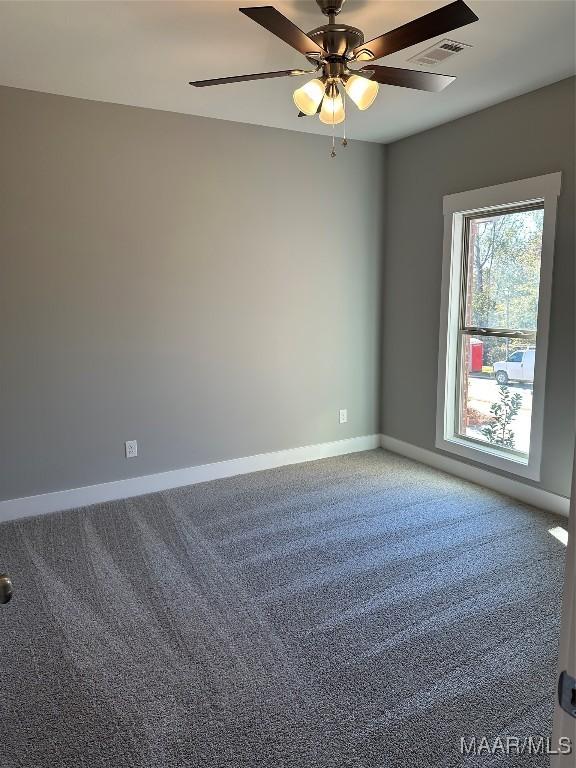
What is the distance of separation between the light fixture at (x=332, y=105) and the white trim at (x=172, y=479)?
2.68 meters

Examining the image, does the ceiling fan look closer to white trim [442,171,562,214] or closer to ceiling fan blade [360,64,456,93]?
ceiling fan blade [360,64,456,93]

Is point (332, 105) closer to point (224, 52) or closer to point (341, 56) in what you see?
point (341, 56)

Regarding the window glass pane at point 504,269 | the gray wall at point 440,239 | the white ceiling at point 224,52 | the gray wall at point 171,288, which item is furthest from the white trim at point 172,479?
the white ceiling at point 224,52

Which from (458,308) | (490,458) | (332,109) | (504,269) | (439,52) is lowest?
(490,458)

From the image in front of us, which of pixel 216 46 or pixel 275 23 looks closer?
pixel 275 23

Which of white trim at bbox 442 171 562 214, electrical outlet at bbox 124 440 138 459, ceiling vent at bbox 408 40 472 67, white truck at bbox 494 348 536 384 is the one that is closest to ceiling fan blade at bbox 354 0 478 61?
ceiling vent at bbox 408 40 472 67

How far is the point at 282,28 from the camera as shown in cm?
199

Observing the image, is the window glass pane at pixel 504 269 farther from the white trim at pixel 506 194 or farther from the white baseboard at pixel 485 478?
the white baseboard at pixel 485 478

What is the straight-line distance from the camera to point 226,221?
13.5 feet

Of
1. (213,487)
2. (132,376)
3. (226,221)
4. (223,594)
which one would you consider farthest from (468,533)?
(226,221)

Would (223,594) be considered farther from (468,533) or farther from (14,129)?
(14,129)

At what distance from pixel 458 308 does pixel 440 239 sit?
571 millimetres

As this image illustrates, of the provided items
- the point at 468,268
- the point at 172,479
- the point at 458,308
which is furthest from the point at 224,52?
the point at 172,479

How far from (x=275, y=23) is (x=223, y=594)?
8.16ft
